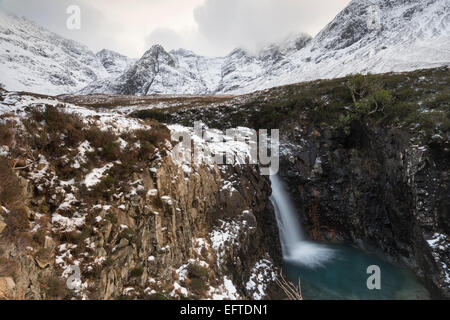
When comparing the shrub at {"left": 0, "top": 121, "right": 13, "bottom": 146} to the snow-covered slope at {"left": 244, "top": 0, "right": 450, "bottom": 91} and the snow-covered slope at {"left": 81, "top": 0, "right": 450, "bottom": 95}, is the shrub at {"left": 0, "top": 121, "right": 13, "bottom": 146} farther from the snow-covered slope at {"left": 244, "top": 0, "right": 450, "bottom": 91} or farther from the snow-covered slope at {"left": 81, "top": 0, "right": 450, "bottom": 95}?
the snow-covered slope at {"left": 81, "top": 0, "right": 450, "bottom": 95}

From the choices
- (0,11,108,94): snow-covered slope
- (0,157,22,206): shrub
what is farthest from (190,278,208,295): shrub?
(0,11,108,94): snow-covered slope

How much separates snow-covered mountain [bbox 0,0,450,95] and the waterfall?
49.8 metres

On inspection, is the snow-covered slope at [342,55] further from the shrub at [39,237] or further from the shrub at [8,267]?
the shrub at [8,267]

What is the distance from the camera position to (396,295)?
13.0m

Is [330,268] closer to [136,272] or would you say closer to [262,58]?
[136,272]

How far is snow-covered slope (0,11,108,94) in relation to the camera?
93.9 meters

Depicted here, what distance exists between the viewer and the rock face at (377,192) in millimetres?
12859

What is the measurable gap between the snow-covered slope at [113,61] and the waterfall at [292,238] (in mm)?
180030

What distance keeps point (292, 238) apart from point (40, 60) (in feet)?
535

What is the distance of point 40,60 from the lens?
118625mm
